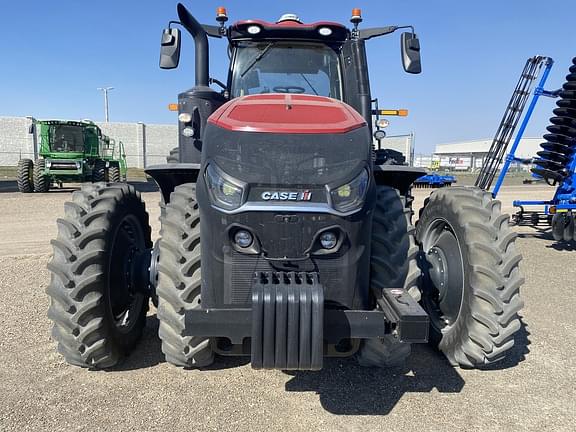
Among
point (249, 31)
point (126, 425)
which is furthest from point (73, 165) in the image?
point (126, 425)

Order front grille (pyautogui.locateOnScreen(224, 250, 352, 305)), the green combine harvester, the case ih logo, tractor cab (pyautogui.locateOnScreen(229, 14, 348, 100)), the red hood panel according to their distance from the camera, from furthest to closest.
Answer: the green combine harvester → tractor cab (pyautogui.locateOnScreen(229, 14, 348, 100)) → the red hood panel → front grille (pyautogui.locateOnScreen(224, 250, 352, 305)) → the case ih logo

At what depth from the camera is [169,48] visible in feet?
12.3

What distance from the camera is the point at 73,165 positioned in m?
17.5

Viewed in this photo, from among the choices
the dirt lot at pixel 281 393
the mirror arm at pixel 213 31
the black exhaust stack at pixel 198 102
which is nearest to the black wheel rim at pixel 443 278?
the dirt lot at pixel 281 393

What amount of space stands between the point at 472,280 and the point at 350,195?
48.4 inches

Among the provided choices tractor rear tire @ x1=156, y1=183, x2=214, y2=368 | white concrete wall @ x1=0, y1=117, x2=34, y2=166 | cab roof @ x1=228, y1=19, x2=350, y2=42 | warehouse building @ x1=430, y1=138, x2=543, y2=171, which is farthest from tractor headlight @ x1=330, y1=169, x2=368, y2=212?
warehouse building @ x1=430, y1=138, x2=543, y2=171

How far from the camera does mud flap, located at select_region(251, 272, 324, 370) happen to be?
243cm

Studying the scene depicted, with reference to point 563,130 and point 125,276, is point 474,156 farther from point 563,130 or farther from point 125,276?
point 125,276

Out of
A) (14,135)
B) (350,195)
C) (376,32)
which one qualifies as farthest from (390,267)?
(14,135)

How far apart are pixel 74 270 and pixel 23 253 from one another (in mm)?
5028

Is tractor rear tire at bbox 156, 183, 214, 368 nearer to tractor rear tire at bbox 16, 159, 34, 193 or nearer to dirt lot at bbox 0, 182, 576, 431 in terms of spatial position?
dirt lot at bbox 0, 182, 576, 431

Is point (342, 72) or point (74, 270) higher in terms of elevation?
point (342, 72)

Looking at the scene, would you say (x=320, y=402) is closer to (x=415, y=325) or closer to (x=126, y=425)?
(x=415, y=325)

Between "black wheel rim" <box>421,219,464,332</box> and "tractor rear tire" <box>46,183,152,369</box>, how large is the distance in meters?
2.31
